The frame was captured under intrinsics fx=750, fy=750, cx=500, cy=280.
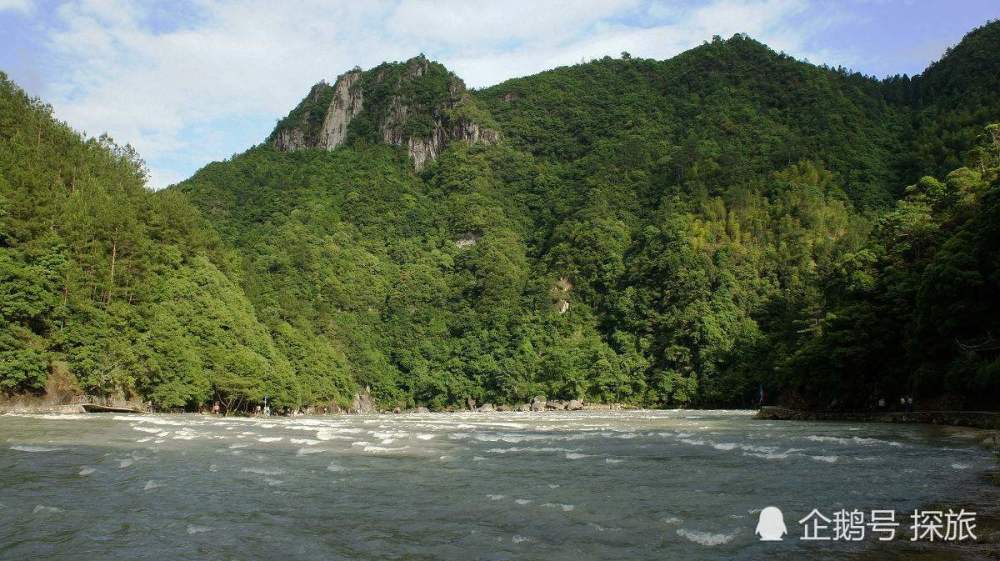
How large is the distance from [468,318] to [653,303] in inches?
1542

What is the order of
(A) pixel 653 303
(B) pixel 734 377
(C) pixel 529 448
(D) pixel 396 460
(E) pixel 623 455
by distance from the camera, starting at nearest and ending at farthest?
1. (D) pixel 396 460
2. (E) pixel 623 455
3. (C) pixel 529 448
4. (B) pixel 734 377
5. (A) pixel 653 303

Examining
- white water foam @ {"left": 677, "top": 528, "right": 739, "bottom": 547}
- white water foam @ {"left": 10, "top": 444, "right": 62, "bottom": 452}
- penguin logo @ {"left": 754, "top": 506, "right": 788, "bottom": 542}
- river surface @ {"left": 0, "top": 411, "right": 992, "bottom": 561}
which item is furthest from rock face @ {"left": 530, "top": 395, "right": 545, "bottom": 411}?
white water foam @ {"left": 677, "top": 528, "right": 739, "bottom": 547}

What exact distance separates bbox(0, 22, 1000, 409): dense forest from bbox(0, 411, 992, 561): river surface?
2327cm

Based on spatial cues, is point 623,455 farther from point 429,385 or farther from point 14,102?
point 429,385

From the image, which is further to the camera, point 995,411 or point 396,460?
point 995,411

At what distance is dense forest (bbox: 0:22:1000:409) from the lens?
57344 mm

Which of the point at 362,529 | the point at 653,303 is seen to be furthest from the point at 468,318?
the point at 362,529

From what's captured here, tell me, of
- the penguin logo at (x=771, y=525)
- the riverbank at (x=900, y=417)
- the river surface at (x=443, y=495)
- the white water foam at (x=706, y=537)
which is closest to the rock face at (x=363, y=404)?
the riverbank at (x=900, y=417)

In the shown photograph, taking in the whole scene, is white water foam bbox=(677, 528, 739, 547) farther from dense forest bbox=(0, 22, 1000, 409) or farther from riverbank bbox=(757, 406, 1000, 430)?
dense forest bbox=(0, 22, 1000, 409)

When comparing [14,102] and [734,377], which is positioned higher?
[14,102]

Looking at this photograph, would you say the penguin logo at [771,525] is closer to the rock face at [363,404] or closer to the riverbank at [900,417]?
the riverbank at [900,417]

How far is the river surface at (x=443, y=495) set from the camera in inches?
526

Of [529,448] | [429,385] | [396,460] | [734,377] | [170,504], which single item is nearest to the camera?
[170,504]

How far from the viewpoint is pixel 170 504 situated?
17.2 metres
